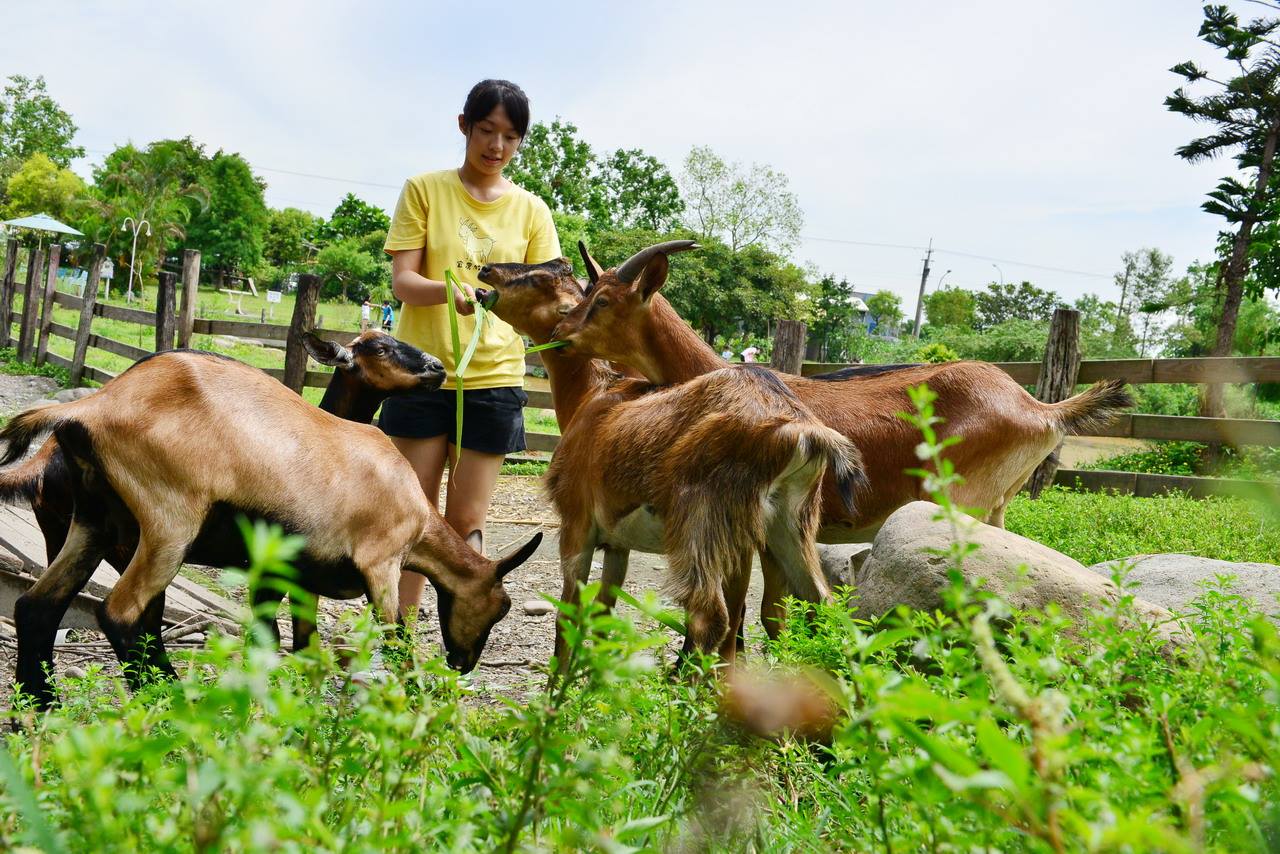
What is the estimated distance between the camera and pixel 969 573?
327cm

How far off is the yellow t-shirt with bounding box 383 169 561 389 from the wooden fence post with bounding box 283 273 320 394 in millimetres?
5221

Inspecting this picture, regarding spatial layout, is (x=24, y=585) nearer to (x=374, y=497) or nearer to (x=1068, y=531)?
(x=374, y=497)

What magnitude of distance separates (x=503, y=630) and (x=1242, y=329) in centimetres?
2030

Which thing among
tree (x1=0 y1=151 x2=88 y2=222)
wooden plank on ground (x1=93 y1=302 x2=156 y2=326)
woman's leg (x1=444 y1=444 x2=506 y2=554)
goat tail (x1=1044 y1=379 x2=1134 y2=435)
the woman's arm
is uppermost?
tree (x1=0 y1=151 x2=88 y2=222)

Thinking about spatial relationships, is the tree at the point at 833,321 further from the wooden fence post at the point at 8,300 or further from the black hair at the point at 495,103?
the black hair at the point at 495,103

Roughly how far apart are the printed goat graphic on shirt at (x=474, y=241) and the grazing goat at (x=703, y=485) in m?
0.92

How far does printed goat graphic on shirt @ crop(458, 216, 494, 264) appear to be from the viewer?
4527mm

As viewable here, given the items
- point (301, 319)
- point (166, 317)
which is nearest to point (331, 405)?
point (301, 319)

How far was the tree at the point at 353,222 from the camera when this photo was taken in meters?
83.4

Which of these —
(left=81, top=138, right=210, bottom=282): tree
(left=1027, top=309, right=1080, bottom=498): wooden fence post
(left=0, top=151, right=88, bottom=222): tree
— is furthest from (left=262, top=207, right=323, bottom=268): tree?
(left=1027, top=309, right=1080, bottom=498): wooden fence post

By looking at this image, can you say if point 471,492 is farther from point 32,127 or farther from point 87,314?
point 32,127

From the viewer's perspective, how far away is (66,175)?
2340 inches

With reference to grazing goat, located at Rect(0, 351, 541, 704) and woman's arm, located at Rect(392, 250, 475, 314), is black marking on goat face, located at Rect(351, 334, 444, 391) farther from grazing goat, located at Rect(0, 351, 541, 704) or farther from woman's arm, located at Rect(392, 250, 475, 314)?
grazing goat, located at Rect(0, 351, 541, 704)

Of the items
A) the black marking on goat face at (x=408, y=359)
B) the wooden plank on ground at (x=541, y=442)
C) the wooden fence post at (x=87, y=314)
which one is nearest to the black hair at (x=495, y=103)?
the black marking on goat face at (x=408, y=359)
